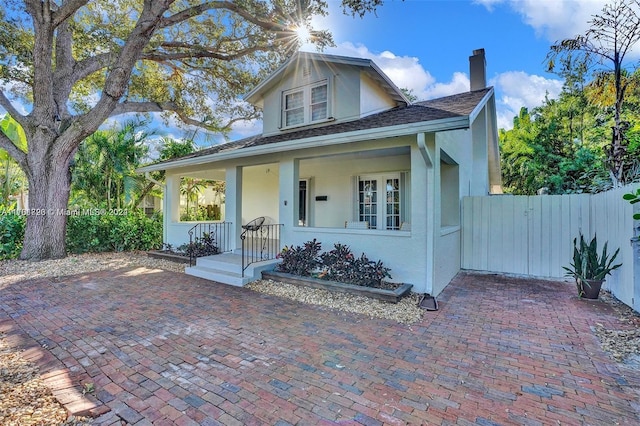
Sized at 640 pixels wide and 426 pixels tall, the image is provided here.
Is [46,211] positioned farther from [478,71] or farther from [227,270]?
[478,71]

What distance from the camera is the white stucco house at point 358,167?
6.17m

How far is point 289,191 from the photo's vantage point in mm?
8055

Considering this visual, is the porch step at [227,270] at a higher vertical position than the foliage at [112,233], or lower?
lower

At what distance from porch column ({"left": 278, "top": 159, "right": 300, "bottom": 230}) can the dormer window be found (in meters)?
1.89

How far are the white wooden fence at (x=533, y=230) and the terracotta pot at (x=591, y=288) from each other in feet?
1.29

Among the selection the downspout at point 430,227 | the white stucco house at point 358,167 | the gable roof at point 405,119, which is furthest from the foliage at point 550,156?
the downspout at point 430,227

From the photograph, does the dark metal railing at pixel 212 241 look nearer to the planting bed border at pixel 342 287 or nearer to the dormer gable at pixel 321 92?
the planting bed border at pixel 342 287

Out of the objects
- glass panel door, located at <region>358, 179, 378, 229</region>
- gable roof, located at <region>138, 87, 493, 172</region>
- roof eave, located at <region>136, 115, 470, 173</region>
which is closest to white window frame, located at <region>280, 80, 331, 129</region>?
gable roof, located at <region>138, 87, 493, 172</region>

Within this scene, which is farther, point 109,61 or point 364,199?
point 109,61

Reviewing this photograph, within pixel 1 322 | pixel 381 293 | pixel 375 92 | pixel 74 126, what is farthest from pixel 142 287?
pixel 375 92

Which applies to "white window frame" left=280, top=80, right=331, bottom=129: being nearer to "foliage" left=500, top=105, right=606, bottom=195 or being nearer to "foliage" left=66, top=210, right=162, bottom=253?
"foliage" left=66, top=210, right=162, bottom=253

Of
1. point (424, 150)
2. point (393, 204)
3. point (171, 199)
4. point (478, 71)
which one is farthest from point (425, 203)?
point (171, 199)

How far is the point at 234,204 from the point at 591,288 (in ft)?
28.6

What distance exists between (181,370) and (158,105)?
1268 cm
